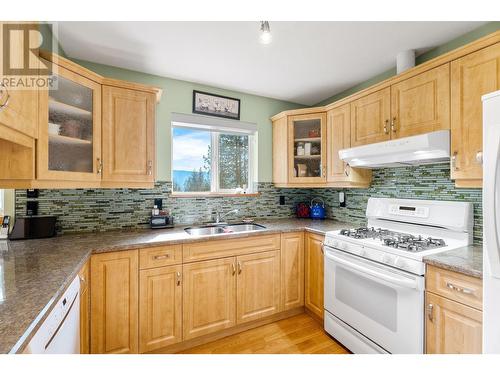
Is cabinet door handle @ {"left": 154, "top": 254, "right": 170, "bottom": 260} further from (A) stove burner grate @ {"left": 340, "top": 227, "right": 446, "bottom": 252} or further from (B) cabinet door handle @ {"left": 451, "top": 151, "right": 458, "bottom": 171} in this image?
(B) cabinet door handle @ {"left": 451, "top": 151, "right": 458, "bottom": 171}

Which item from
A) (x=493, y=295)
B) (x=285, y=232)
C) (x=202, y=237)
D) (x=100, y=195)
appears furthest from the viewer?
(x=285, y=232)

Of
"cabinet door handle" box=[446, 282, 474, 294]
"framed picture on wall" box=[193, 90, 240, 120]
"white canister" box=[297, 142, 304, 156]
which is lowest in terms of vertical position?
"cabinet door handle" box=[446, 282, 474, 294]

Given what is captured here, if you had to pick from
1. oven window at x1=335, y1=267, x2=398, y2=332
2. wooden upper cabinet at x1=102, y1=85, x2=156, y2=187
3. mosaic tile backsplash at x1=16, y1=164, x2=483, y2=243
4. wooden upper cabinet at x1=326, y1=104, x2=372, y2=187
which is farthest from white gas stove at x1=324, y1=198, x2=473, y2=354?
wooden upper cabinet at x1=102, y1=85, x2=156, y2=187

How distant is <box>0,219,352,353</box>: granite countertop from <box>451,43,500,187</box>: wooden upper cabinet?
1111 mm

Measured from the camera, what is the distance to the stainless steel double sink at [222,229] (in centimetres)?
231

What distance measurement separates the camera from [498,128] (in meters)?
0.98

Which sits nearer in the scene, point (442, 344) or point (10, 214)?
point (442, 344)

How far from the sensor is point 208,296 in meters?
1.97

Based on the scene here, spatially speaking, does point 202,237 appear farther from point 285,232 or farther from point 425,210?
point 425,210

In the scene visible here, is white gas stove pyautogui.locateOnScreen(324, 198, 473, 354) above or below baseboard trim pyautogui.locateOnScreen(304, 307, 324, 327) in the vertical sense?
above

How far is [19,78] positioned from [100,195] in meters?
1.19

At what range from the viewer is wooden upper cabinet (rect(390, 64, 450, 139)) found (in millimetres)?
1627

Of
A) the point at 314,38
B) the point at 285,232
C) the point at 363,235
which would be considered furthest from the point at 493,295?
the point at 314,38

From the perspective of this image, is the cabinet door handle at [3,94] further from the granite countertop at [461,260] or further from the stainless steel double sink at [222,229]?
the granite countertop at [461,260]
